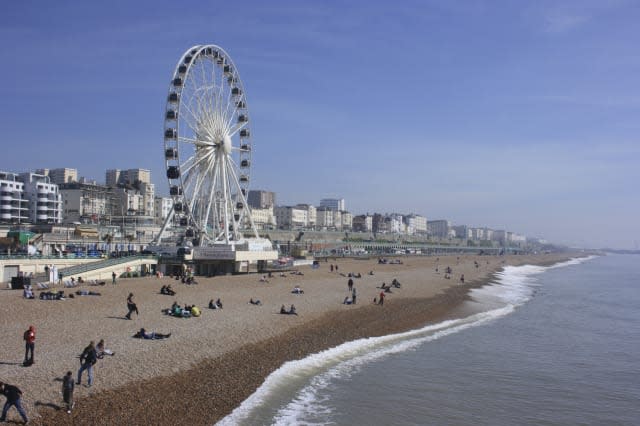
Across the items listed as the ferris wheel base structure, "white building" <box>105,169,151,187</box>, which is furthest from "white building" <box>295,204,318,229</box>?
the ferris wheel base structure

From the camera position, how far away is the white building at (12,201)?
67.6m

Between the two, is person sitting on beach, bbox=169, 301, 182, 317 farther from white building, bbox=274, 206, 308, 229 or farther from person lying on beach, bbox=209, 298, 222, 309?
white building, bbox=274, 206, 308, 229

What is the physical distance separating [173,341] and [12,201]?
62.7m

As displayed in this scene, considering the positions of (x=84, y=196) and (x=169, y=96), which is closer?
(x=169, y=96)

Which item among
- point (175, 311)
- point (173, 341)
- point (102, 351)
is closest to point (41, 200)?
point (175, 311)

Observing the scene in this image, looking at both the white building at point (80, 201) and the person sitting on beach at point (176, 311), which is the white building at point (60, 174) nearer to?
the white building at point (80, 201)

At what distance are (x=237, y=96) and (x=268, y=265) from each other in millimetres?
14438

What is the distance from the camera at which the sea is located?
13.8m

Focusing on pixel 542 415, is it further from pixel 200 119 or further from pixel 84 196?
pixel 84 196

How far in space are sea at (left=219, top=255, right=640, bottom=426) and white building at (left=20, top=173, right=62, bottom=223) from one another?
6179cm

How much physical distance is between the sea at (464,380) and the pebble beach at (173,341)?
34.8 inches

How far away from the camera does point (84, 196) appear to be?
8312cm

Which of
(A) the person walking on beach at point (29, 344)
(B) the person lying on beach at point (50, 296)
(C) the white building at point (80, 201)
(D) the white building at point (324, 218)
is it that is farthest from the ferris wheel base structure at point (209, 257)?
(D) the white building at point (324, 218)

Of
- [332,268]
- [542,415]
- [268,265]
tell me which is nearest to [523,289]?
[332,268]
